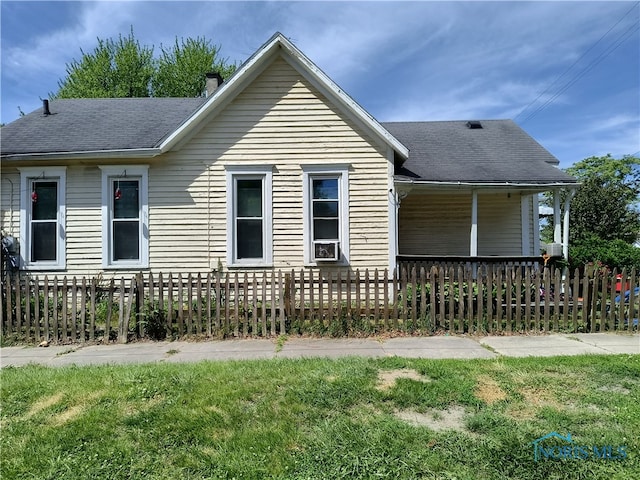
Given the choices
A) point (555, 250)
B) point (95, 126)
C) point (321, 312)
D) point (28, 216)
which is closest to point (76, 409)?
point (321, 312)

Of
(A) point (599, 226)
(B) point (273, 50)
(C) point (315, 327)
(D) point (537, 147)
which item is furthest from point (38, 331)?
(A) point (599, 226)

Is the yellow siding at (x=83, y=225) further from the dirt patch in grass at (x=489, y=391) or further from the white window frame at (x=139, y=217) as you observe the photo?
the dirt patch in grass at (x=489, y=391)

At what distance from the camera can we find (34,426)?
3.50 meters

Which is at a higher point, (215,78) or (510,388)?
(215,78)

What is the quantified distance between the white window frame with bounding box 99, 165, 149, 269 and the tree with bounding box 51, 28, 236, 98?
20.8 m

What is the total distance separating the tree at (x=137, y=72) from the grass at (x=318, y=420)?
2712 centimetres

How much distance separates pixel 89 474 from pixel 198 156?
718cm

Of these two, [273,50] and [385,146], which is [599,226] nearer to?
[385,146]

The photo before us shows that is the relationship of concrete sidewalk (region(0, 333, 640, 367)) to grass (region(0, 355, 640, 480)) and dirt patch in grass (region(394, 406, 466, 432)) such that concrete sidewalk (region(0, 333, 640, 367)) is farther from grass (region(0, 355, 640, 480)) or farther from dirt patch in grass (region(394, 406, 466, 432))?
dirt patch in grass (region(394, 406, 466, 432))

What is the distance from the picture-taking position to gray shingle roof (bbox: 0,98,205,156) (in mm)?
9086

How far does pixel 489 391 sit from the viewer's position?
159 inches

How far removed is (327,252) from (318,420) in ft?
17.6

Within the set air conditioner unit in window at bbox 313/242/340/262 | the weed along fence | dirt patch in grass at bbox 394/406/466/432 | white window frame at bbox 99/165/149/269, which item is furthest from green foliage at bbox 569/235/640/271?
white window frame at bbox 99/165/149/269

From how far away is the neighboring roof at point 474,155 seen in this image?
9.77 meters
